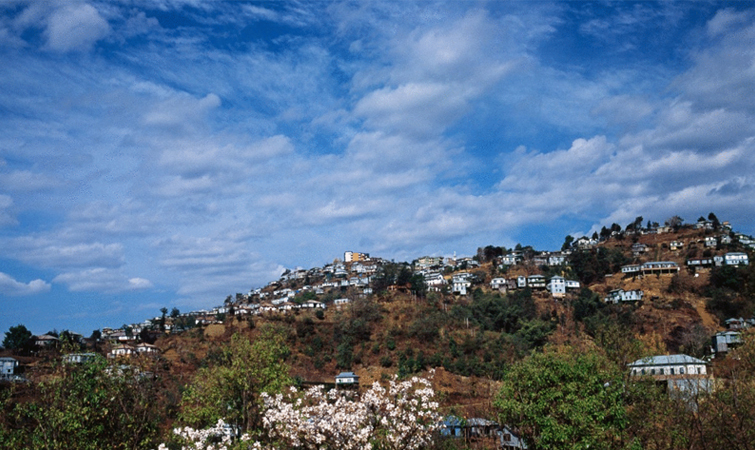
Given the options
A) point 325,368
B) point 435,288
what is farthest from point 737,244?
point 325,368

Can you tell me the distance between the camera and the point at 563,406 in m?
21.6

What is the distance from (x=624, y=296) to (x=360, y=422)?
72.0m

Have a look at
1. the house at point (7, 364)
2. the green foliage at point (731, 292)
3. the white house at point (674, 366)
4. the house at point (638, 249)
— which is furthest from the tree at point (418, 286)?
the house at point (7, 364)

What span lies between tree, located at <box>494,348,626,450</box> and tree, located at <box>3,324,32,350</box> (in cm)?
6146

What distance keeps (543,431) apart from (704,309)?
5920 centimetres

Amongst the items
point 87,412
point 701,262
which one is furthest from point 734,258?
point 87,412

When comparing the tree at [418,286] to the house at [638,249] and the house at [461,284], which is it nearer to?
the house at [461,284]

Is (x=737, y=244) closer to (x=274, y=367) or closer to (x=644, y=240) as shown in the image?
(x=644, y=240)

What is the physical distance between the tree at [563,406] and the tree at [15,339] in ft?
202

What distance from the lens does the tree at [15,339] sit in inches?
2547

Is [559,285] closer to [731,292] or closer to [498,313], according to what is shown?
[498,313]

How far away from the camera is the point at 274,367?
21359 mm

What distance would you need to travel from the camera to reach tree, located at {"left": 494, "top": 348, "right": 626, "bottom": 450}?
20.6 meters

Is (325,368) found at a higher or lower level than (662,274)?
lower
